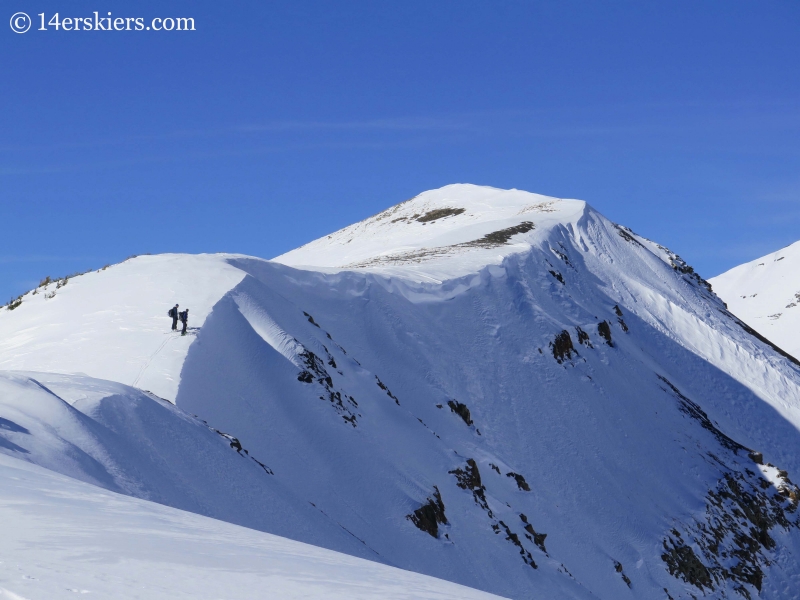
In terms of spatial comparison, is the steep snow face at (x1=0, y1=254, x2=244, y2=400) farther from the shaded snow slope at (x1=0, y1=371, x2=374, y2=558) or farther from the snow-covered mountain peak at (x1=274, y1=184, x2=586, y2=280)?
the snow-covered mountain peak at (x1=274, y1=184, x2=586, y2=280)

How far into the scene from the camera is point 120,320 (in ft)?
69.9

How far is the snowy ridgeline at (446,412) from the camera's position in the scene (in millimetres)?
14555

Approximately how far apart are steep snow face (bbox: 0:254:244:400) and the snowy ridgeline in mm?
88

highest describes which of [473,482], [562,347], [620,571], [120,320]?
A: [120,320]

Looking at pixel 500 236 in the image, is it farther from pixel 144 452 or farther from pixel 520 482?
pixel 144 452

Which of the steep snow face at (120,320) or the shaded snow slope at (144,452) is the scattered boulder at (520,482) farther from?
the shaded snow slope at (144,452)

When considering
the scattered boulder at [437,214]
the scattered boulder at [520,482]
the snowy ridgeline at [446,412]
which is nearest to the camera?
the snowy ridgeline at [446,412]

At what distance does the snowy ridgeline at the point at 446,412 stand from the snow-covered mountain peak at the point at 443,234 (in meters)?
0.45

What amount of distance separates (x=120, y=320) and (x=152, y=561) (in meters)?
17.5

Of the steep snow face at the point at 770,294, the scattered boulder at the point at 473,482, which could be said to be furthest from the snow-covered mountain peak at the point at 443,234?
the steep snow face at the point at 770,294

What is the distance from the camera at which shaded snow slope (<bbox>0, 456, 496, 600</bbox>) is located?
4.35 m

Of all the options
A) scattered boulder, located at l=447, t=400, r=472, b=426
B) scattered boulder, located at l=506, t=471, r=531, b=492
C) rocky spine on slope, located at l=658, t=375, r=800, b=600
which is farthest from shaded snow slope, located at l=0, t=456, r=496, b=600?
rocky spine on slope, located at l=658, t=375, r=800, b=600

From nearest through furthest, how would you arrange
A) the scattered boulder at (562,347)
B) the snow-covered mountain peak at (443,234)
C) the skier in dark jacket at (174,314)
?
the skier in dark jacket at (174,314), the scattered boulder at (562,347), the snow-covered mountain peak at (443,234)

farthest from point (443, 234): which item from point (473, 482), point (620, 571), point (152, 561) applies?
point (152, 561)
